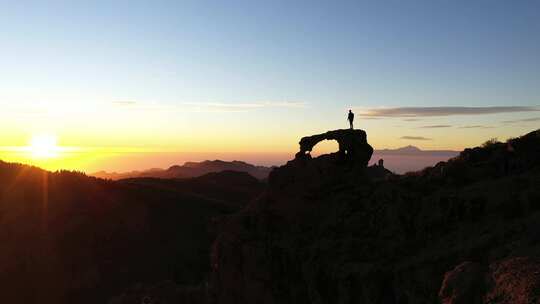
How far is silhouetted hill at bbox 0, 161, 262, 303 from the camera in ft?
126

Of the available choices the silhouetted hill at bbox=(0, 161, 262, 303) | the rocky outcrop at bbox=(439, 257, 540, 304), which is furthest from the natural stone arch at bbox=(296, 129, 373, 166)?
the silhouetted hill at bbox=(0, 161, 262, 303)

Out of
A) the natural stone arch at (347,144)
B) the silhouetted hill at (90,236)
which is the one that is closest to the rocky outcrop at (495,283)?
the natural stone arch at (347,144)

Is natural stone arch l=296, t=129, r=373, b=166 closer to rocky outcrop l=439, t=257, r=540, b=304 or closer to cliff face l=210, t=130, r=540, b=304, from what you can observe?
cliff face l=210, t=130, r=540, b=304

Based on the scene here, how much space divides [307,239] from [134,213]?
114 feet

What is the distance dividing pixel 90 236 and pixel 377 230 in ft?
109

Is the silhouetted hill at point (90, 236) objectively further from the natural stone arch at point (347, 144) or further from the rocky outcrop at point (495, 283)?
the rocky outcrop at point (495, 283)

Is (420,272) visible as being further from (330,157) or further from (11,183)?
(11,183)

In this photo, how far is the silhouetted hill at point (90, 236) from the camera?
126 ft

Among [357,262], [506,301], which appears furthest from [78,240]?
[506,301]

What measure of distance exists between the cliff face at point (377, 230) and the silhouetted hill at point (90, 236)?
19.4 m

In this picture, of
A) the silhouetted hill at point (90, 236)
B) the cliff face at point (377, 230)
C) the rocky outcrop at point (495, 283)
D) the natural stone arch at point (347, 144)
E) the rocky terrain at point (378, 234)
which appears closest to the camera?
the rocky outcrop at point (495, 283)

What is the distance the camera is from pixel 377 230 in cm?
1524

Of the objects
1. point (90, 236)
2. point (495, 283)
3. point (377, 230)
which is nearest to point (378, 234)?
point (377, 230)

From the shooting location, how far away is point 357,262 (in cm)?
1401
